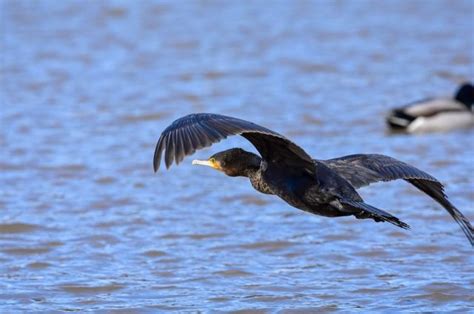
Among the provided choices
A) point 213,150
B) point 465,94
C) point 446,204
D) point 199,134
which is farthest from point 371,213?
point 465,94

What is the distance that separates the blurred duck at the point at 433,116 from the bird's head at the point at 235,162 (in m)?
5.53

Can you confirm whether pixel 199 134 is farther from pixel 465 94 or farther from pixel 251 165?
pixel 465 94

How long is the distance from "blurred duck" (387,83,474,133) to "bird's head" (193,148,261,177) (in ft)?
18.1

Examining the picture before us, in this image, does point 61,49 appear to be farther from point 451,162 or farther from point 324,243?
point 324,243

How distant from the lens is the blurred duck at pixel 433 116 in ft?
40.6

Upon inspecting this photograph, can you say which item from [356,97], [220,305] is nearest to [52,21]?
[356,97]

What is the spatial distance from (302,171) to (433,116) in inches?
256

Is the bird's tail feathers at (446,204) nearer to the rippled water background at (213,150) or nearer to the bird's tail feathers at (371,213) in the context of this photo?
the rippled water background at (213,150)

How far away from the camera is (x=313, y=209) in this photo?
6535mm

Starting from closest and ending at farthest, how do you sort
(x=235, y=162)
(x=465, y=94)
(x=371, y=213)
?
1. (x=371, y=213)
2. (x=235, y=162)
3. (x=465, y=94)

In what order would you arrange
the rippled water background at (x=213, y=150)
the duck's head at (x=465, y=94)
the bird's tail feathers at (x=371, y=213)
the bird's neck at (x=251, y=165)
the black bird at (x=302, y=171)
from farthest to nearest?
the duck's head at (x=465, y=94)
the rippled water background at (x=213, y=150)
the bird's neck at (x=251, y=165)
the bird's tail feathers at (x=371, y=213)
the black bird at (x=302, y=171)

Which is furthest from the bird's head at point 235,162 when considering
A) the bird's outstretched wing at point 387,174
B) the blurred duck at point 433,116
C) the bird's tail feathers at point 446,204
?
the blurred duck at point 433,116

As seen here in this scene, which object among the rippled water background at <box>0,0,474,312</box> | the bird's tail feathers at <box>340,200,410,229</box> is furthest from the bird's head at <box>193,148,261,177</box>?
the rippled water background at <box>0,0,474,312</box>

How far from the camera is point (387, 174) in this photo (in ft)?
22.1
